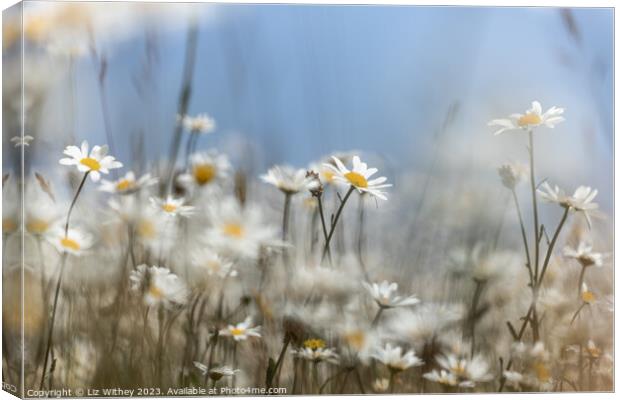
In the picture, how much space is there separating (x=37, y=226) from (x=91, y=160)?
0.85 ft

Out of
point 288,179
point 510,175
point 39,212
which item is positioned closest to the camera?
point 39,212

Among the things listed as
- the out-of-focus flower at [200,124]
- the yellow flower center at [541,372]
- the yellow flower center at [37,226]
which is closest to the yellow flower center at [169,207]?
the out-of-focus flower at [200,124]

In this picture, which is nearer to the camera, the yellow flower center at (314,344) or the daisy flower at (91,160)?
the daisy flower at (91,160)

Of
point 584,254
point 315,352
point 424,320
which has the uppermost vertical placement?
point 584,254

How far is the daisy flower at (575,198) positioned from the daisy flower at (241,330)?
1025mm

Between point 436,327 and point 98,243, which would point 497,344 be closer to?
point 436,327

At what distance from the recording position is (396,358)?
384 centimetres

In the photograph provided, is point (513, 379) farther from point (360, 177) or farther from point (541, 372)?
point (360, 177)

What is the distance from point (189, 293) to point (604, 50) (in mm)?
1575

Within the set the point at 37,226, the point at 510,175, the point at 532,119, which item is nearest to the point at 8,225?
the point at 37,226

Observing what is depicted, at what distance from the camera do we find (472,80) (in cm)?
390

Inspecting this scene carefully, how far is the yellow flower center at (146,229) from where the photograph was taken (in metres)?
3.71

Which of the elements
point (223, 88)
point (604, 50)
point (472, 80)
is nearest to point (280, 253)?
point (223, 88)

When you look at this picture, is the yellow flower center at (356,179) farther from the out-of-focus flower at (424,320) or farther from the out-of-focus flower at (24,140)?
the out-of-focus flower at (24,140)
